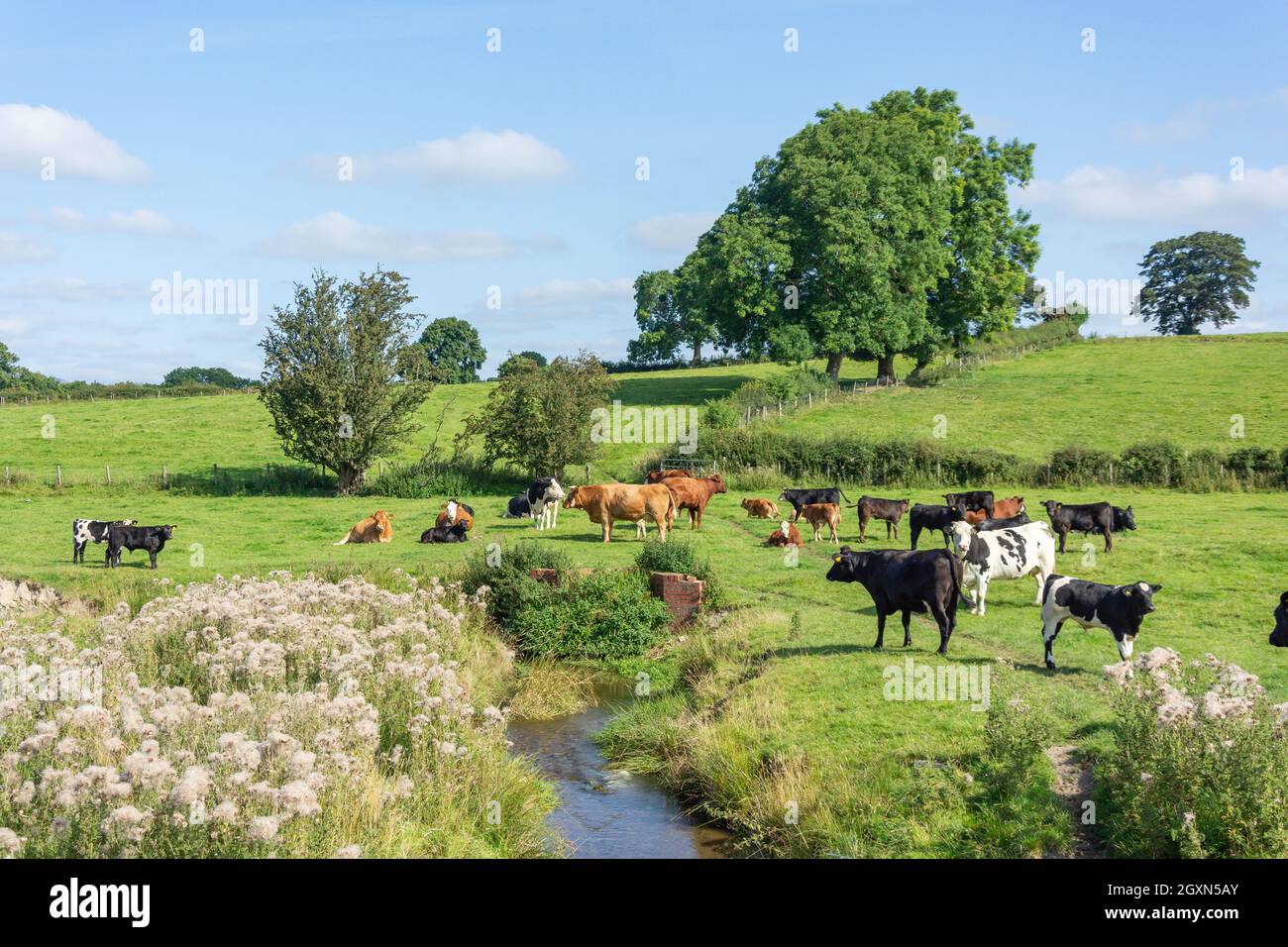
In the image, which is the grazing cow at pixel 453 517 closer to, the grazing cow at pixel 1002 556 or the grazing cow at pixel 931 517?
the grazing cow at pixel 931 517

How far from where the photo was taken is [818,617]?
63.2 feet

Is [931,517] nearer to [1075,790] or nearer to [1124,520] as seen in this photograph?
[1124,520]

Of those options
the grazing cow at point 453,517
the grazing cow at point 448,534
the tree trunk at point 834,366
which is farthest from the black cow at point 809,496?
the tree trunk at point 834,366

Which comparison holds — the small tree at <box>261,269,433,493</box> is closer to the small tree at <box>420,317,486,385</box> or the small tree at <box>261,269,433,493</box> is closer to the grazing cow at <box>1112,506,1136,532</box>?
the grazing cow at <box>1112,506,1136,532</box>

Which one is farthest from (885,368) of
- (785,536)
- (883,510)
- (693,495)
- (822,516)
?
(785,536)

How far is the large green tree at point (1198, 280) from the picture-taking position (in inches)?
3979

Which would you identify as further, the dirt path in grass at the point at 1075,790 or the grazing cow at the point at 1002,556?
the grazing cow at the point at 1002,556

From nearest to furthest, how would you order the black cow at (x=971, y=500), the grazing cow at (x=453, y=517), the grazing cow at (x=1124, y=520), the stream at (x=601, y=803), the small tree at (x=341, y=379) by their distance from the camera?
1. the stream at (x=601, y=803)
2. the grazing cow at (x=1124, y=520)
3. the black cow at (x=971, y=500)
4. the grazing cow at (x=453, y=517)
5. the small tree at (x=341, y=379)

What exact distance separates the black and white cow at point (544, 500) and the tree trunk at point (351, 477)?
14093mm

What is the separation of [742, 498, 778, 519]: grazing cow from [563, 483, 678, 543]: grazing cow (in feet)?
13.5

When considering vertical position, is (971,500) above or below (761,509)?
above

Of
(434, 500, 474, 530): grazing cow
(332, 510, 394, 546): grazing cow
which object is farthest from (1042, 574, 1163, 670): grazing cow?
(332, 510, 394, 546): grazing cow

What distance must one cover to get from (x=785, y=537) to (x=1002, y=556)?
27.3 ft

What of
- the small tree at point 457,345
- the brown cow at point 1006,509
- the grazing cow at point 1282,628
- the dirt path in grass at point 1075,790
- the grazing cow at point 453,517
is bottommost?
the dirt path in grass at point 1075,790
